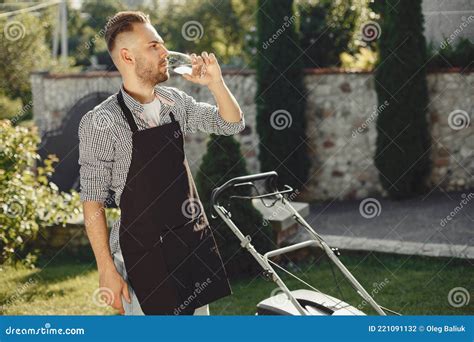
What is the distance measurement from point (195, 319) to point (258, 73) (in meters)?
4.73

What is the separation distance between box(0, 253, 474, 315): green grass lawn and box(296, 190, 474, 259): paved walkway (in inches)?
3.7

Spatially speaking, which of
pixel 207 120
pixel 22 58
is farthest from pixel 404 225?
pixel 22 58

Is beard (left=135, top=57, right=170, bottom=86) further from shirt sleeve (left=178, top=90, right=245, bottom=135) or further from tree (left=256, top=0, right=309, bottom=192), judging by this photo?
tree (left=256, top=0, right=309, bottom=192)

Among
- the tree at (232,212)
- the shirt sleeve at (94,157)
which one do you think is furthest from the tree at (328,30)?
the shirt sleeve at (94,157)

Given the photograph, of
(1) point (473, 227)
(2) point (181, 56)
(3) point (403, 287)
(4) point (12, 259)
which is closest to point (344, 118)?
(1) point (473, 227)

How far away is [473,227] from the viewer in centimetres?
519

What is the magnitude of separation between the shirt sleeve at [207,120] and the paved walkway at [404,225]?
2.67 metres

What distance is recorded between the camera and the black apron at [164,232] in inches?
92.0

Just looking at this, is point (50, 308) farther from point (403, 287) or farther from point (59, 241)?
point (403, 287)

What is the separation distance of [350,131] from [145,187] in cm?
500

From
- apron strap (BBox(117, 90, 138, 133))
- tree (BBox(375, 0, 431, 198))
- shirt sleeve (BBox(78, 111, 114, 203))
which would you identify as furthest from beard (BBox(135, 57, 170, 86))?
tree (BBox(375, 0, 431, 198))

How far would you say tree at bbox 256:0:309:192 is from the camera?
6.73 m

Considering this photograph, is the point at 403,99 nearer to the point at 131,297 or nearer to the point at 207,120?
the point at 207,120

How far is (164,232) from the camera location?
7.82 feet
